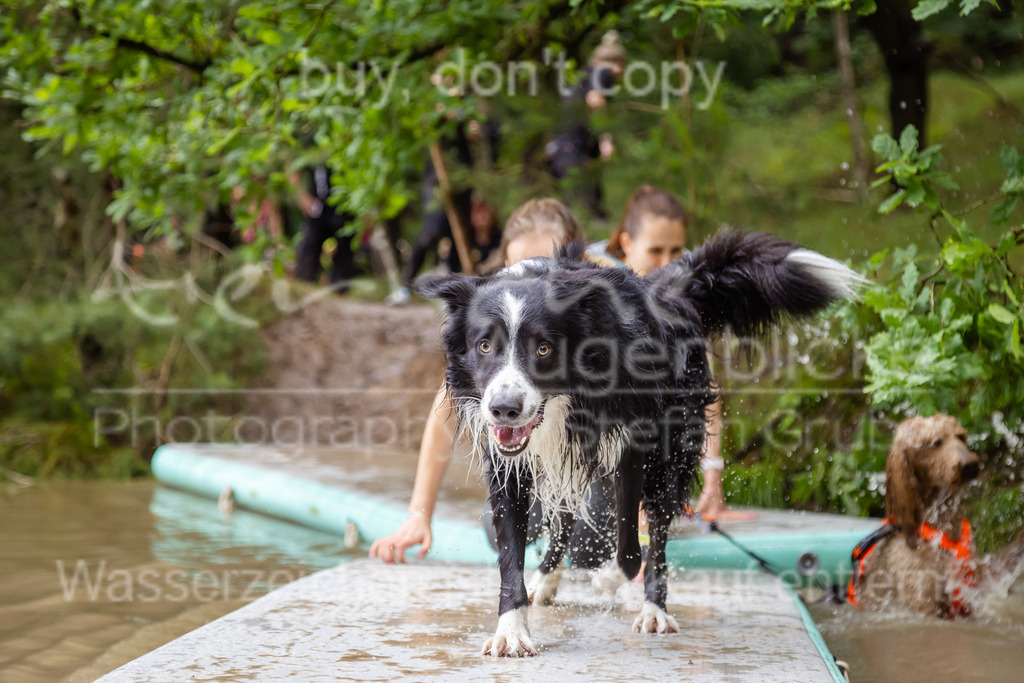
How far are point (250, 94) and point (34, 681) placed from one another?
2798 mm

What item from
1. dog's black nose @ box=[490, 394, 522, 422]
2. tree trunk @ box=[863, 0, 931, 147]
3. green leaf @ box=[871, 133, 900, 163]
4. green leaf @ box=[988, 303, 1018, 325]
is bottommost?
dog's black nose @ box=[490, 394, 522, 422]

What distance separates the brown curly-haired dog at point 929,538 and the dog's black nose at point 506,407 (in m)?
1.65

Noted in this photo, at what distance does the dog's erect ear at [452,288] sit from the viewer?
8.18ft

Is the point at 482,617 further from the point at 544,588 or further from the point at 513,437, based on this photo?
the point at 513,437

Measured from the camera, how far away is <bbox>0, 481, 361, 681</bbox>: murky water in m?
3.08

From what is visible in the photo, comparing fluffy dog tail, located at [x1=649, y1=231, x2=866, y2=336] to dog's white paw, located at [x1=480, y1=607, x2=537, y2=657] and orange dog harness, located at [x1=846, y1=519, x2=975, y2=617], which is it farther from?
dog's white paw, located at [x1=480, y1=607, x2=537, y2=657]

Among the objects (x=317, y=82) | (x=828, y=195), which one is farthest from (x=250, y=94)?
(x=828, y=195)

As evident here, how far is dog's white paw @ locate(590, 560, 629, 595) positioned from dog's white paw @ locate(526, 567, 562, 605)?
0.16 meters

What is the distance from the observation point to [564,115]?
615 centimetres

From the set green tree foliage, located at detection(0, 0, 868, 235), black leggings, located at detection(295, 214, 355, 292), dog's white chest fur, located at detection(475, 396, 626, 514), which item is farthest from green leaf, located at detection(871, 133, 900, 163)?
black leggings, located at detection(295, 214, 355, 292)

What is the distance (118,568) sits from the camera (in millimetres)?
4176

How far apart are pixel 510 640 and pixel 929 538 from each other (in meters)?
1.69

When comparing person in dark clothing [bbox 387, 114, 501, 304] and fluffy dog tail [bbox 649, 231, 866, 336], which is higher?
person in dark clothing [bbox 387, 114, 501, 304]

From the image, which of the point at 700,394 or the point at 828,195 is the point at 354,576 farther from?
the point at 828,195
